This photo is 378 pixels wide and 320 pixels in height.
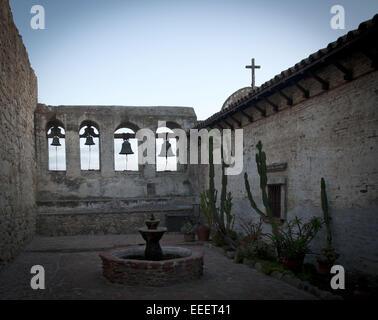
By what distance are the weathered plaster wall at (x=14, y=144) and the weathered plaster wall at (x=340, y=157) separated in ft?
21.9

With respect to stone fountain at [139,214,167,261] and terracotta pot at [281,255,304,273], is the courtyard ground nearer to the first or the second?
terracotta pot at [281,255,304,273]

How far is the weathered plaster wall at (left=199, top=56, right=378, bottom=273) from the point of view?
19.9 ft

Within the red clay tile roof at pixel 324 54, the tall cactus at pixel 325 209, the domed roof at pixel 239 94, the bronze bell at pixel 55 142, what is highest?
the domed roof at pixel 239 94

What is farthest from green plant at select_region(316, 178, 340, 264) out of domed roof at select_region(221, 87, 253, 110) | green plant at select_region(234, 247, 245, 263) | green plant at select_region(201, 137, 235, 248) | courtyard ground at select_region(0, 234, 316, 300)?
domed roof at select_region(221, 87, 253, 110)

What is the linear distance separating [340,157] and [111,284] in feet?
16.5

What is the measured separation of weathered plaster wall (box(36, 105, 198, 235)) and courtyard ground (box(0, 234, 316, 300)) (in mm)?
3770

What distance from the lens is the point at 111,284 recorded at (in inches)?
261

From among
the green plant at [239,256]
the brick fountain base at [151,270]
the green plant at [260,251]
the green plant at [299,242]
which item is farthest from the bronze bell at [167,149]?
the brick fountain base at [151,270]

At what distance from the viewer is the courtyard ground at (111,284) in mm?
5898

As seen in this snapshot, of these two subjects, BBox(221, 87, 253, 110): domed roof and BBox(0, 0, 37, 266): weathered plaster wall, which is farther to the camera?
BBox(221, 87, 253, 110): domed roof

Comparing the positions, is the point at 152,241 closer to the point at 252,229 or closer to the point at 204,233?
the point at 252,229

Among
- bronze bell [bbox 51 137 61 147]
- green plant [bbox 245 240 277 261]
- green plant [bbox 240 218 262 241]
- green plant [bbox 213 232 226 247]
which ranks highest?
bronze bell [bbox 51 137 61 147]

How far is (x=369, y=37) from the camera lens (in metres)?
5.49

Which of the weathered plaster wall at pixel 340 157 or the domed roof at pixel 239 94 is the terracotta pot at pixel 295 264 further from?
the domed roof at pixel 239 94
